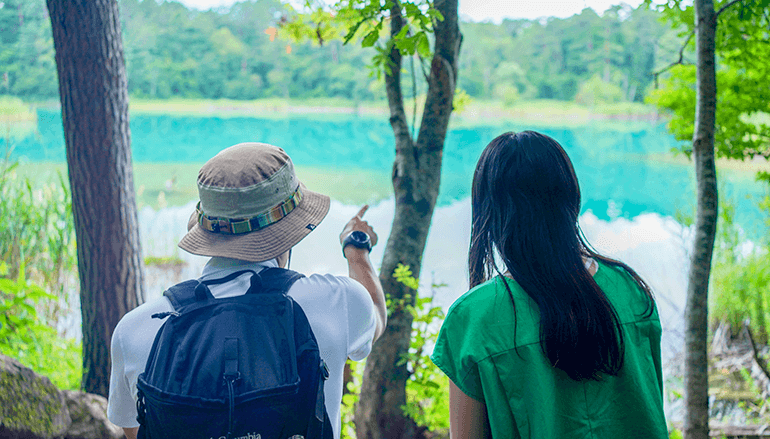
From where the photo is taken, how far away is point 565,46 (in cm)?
3912

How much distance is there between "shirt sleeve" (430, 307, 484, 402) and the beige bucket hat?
0.37 m

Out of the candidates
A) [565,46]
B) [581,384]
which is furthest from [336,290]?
[565,46]

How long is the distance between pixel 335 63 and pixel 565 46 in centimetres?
1690

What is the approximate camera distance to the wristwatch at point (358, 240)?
4.42ft

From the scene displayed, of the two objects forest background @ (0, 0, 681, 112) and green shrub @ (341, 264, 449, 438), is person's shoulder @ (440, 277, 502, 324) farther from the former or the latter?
forest background @ (0, 0, 681, 112)

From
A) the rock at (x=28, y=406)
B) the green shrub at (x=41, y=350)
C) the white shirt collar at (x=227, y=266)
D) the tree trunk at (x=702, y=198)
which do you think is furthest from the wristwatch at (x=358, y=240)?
the green shrub at (x=41, y=350)

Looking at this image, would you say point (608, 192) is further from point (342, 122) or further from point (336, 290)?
point (342, 122)

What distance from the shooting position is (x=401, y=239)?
2.41 metres

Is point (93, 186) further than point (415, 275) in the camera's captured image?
Yes

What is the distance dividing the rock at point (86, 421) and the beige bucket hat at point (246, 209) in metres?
1.69

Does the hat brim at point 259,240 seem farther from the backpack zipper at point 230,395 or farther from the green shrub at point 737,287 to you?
the green shrub at point 737,287

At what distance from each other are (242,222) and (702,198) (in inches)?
65.6

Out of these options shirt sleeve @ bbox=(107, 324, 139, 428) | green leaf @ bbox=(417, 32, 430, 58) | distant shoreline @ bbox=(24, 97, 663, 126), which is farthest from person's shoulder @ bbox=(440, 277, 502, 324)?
distant shoreline @ bbox=(24, 97, 663, 126)

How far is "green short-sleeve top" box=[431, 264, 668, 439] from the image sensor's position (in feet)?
2.98
